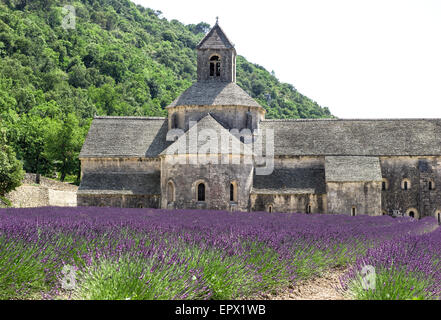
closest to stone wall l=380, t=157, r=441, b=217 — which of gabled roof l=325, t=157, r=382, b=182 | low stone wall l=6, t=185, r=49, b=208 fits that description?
gabled roof l=325, t=157, r=382, b=182

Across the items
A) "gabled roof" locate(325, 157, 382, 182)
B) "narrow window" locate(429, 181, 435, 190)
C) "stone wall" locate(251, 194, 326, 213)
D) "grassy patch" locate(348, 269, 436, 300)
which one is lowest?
"grassy patch" locate(348, 269, 436, 300)

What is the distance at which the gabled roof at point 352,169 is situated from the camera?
41.8 m

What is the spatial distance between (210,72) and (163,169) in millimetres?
11393

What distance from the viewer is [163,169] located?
42.2 metres

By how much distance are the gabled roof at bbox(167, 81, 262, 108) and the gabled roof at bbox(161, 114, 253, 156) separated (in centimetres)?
366

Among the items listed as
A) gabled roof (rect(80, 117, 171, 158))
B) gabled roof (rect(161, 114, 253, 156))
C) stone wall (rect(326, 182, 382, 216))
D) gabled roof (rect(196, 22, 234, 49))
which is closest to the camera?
gabled roof (rect(161, 114, 253, 156))

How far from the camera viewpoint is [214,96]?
1848 inches

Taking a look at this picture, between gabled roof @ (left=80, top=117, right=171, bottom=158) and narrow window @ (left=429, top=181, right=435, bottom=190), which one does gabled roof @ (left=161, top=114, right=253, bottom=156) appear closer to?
gabled roof @ (left=80, top=117, right=171, bottom=158)

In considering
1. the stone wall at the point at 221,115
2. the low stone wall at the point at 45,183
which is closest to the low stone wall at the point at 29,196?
the low stone wall at the point at 45,183

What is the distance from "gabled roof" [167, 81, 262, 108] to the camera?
46.2 metres

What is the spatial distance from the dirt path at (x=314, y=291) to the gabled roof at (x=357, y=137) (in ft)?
106

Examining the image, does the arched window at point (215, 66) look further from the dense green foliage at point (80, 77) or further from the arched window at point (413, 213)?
the dense green foliage at point (80, 77)
